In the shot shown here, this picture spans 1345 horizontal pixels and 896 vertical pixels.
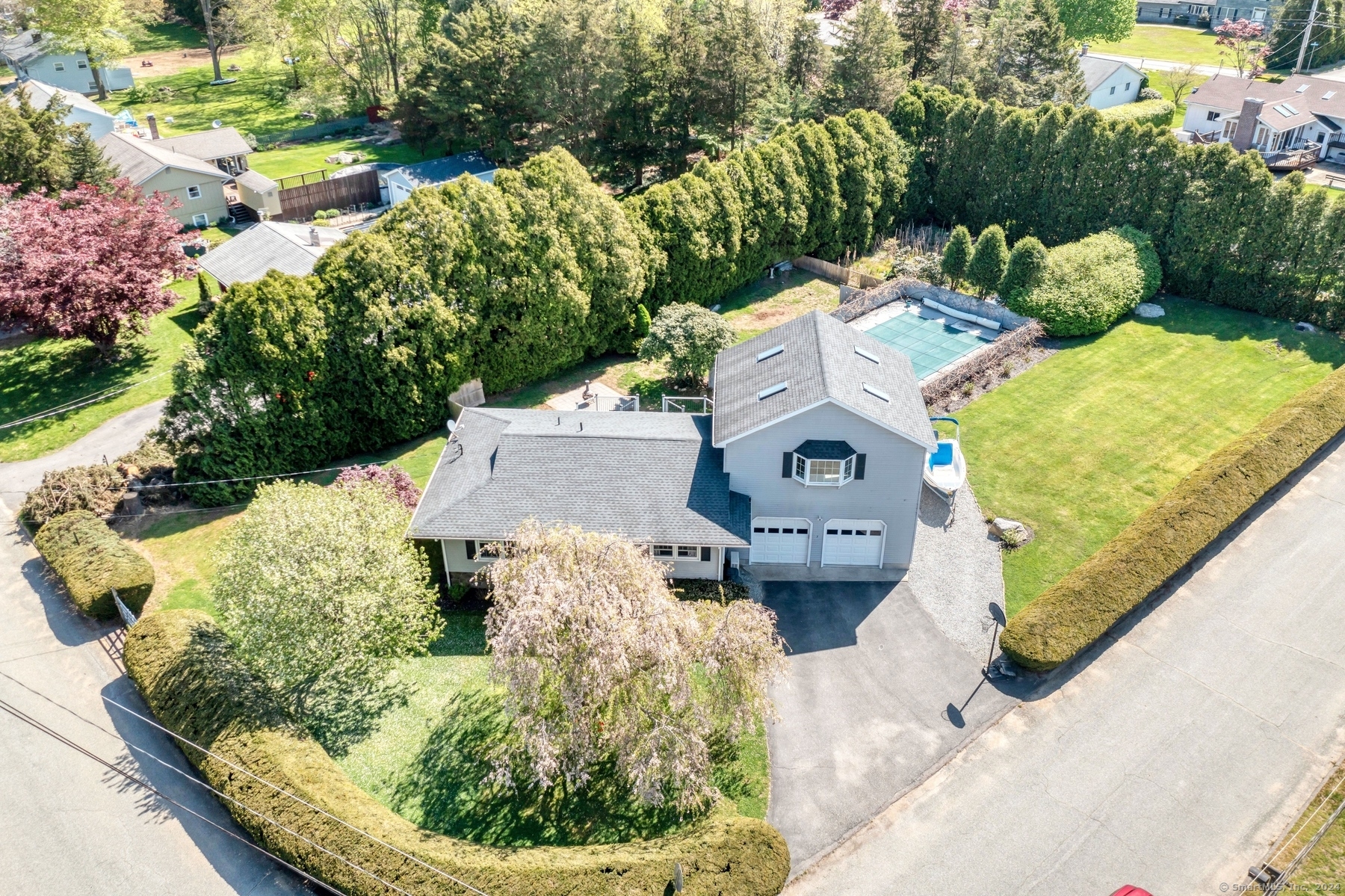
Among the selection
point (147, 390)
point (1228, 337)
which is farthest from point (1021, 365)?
point (147, 390)

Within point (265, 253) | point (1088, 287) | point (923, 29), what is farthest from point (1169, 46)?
point (265, 253)

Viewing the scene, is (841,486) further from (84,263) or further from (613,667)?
(84,263)

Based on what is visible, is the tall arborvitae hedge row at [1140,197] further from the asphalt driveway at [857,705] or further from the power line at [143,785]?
the power line at [143,785]

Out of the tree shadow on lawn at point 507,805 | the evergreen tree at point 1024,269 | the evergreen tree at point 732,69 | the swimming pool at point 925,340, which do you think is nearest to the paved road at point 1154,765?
the tree shadow on lawn at point 507,805

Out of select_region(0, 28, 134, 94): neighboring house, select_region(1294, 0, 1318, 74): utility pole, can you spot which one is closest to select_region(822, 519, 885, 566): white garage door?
select_region(1294, 0, 1318, 74): utility pole

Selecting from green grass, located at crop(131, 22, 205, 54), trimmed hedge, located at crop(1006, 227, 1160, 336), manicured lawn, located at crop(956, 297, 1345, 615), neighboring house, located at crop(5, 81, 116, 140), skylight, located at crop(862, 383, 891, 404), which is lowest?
manicured lawn, located at crop(956, 297, 1345, 615)

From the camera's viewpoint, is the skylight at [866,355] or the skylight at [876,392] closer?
the skylight at [876,392]

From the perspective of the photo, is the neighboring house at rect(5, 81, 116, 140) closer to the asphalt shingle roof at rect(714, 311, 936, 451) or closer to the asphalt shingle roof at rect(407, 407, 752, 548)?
the asphalt shingle roof at rect(407, 407, 752, 548)
